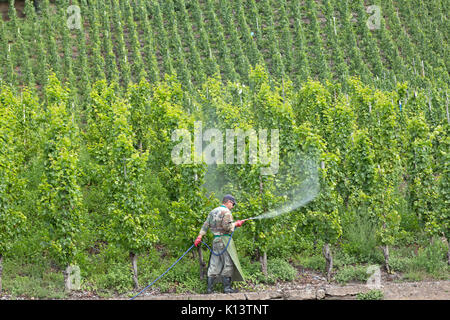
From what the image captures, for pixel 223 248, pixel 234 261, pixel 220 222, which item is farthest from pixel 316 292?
pixel 220 222

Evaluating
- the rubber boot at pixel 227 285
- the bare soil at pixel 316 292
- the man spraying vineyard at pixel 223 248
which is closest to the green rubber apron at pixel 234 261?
the man spraying vineyard at pixel 223 248

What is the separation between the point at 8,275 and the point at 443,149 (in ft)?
30.2

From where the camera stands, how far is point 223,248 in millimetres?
8539

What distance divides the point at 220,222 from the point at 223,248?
46 centimetres

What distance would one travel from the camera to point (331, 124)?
→ 12.6 meters

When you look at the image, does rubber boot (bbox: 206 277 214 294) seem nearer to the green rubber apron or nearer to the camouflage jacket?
the green rubber apron

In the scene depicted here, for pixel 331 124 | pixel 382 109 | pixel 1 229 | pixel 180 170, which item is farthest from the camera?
pixel 331 124

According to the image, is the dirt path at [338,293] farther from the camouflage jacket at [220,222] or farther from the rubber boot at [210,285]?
the camouflage jacket at [220,222]

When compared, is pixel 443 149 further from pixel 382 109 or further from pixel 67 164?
pixel 67 164

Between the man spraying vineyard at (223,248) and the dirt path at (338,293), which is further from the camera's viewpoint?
the man spraying vineyard at (223,248)

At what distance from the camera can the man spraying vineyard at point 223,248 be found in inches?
333

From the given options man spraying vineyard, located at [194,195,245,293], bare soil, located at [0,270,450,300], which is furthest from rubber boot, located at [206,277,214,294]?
bare soil, located at [0,270,450,300]

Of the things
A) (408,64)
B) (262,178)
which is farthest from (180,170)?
(408,64)

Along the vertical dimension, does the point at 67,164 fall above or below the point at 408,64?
below
